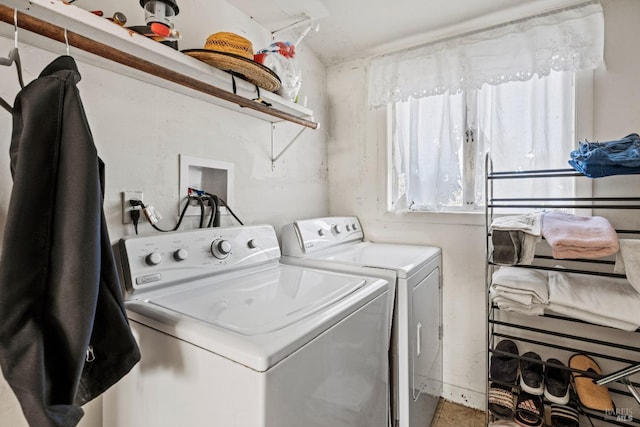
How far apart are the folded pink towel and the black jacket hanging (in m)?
1.58

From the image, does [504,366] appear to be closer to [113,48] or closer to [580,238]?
[580,238]

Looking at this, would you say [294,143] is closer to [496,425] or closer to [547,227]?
[547,227]

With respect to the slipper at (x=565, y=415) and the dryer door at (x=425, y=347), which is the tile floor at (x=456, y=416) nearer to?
the dryer door at (x=425, y=347)

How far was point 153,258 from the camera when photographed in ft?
3.59

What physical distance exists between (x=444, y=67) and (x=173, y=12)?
1553mm

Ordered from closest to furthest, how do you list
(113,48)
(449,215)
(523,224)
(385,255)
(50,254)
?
(50,254)
(113,48)
(523,224)
(385,255)
(449,215)

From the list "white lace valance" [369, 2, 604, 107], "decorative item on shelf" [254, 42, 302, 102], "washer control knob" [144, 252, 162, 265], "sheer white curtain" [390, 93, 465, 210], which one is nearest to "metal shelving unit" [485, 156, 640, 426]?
"sheer white curtain" [390, 93, 465, 210]

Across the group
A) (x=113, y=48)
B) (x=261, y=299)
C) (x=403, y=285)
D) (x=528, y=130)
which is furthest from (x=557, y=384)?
(x=113, y=48)

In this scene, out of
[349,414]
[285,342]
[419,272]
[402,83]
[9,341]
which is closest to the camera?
[9,341]

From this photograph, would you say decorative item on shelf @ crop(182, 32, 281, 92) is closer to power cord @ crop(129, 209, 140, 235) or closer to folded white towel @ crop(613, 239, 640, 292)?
power cord @ crop(129, 209, 140, 235)

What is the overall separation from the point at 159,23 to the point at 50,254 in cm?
80

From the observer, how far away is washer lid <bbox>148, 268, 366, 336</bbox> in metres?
0.84

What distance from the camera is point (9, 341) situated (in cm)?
62

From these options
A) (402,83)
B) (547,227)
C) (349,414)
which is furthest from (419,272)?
(402,83)
